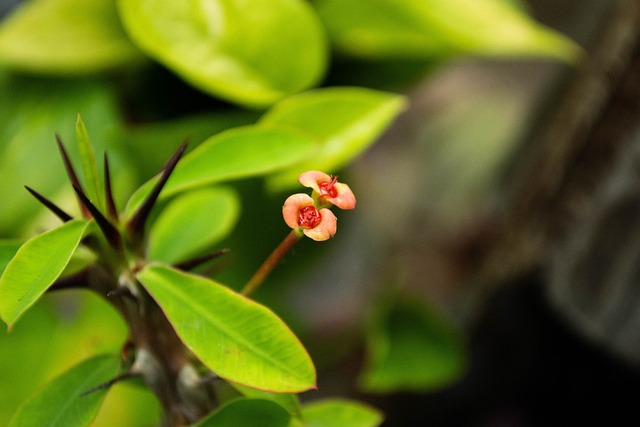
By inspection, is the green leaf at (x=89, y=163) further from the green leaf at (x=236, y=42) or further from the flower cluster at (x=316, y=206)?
the green leaf at (x=236, y=42)

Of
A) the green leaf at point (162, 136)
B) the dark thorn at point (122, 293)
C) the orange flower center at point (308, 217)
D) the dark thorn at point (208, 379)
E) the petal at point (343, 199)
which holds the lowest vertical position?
the green leaf at point (162, 136)

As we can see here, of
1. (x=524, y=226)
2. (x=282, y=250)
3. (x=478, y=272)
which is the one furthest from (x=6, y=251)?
(x=478, y=272)

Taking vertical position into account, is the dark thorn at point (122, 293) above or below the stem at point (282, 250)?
below

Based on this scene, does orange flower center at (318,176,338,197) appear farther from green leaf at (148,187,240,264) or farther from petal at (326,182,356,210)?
green leaf at (148,187,240,264)

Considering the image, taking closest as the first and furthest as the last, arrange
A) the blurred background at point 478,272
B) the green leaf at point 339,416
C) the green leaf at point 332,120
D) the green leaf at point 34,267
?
the green leaf at point 34,267 → the green leaf at point 339,416 → the green leaf at point 332,120 → the blurred background at point 478,272

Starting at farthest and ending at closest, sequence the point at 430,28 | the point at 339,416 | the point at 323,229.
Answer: the point at 430,28 → the point at 339,416 → the point at 323,229

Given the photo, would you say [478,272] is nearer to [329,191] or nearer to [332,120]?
[332,120]

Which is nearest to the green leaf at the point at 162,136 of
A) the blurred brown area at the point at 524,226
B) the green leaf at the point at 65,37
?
the green leaf at the point at 65,37
